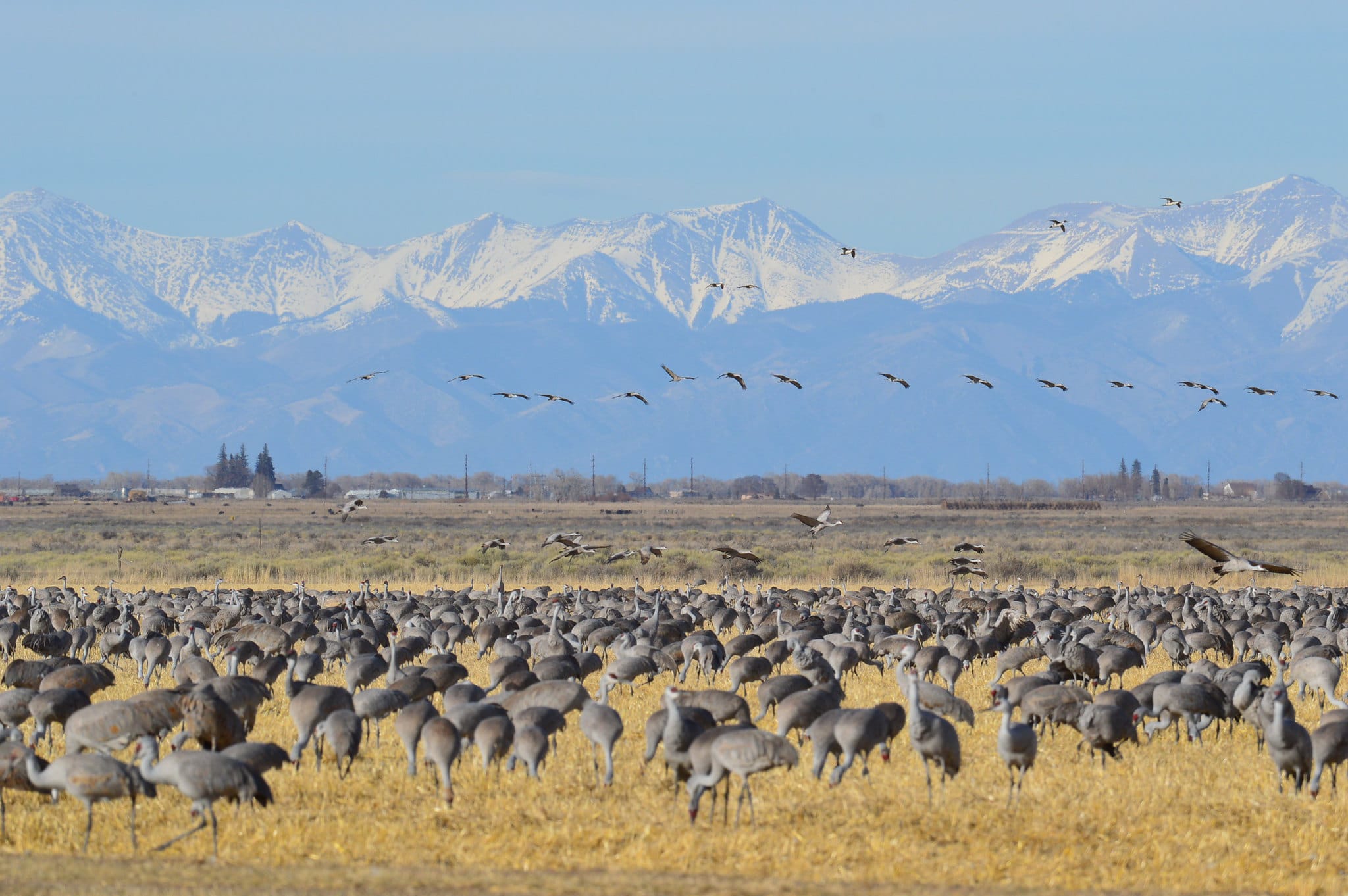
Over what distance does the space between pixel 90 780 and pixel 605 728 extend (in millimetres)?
4394

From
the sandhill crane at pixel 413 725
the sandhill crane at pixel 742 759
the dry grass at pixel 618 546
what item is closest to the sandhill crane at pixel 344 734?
the sandhill crane at pixel 413 725

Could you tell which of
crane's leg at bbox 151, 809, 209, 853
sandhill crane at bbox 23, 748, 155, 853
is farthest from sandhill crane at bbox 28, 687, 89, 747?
crane's leg at bbox 151, 809, 209, 853

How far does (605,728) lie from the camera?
47.0 ft

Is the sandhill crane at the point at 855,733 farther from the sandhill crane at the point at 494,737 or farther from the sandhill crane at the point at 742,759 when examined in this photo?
the sandhill crane at the point at 494,737

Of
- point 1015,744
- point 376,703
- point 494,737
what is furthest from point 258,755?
point 1015,744

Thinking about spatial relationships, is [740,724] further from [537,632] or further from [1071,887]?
[537,632]

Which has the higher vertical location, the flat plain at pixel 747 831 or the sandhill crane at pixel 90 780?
the sandhill crane at pixel 90 780

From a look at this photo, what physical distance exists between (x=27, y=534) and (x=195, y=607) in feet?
150

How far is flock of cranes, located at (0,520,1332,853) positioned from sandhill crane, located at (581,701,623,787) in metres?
0.03

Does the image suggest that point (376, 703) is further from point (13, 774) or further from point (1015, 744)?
point (1015, 744)

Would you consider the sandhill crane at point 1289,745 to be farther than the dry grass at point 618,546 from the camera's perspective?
No

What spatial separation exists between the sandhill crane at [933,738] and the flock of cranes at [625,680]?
0.07ft

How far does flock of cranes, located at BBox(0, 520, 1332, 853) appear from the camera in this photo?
13719 mm

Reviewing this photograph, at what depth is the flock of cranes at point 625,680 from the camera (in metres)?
13.7
